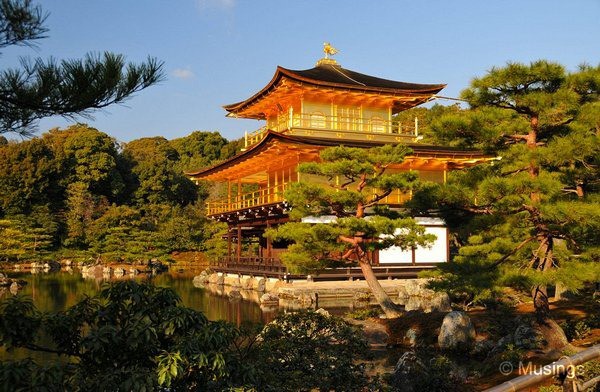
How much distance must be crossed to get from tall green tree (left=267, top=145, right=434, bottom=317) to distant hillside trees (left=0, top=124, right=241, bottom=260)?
20.1 m

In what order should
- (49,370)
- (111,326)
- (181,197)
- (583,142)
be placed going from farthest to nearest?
(181,197) → (583,142) → (111,326) → (49,370)

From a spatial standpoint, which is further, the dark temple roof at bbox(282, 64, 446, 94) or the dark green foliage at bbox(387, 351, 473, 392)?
the dark temple roof at bbox(282, 64, 446, 94)

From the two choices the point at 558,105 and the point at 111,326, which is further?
the point at 558,105

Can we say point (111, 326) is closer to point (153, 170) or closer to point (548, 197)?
point (548, 197)

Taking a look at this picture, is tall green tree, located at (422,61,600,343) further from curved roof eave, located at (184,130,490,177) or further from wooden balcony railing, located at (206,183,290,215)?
wooden balcony railing, located at (206,183,290,215)

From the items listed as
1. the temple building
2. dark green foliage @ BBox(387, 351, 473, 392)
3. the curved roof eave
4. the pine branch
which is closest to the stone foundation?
the temple building

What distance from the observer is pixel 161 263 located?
33.0 meters

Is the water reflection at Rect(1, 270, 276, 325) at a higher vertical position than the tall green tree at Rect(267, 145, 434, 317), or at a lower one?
lower

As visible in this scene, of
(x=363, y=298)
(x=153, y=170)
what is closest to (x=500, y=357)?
(x=363, y=298)

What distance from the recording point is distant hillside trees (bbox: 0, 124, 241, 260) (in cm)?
3303

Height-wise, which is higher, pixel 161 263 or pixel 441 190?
pixel 441 190

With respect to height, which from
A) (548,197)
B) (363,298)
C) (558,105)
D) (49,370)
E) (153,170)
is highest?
(153,170)

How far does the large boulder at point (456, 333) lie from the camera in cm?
862

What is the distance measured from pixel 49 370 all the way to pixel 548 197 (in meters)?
6.30
